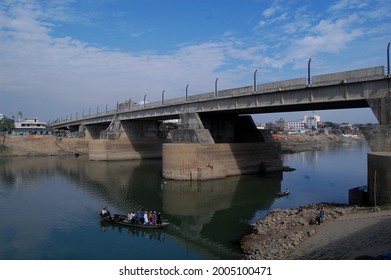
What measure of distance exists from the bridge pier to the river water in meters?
1.47

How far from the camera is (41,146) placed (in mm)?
78812

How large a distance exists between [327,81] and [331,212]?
11898mm

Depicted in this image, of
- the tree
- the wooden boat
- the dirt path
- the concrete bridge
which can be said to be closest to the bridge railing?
the concrete bridge

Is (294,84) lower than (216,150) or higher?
higher

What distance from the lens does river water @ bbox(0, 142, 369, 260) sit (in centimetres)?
1759

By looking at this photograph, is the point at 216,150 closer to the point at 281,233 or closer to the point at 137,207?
the point at 137,207

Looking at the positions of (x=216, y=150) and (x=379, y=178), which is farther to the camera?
(x=216, y=150)

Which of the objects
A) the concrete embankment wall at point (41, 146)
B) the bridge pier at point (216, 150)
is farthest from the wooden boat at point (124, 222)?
the concrete embankment wall at point (41, 146)

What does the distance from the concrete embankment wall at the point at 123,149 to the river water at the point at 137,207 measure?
41.2ft

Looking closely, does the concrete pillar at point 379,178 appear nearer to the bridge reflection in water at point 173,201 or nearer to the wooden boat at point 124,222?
the bridge reflection in water at point 173,201

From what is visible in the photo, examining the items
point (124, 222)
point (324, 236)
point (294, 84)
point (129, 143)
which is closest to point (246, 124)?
point (294, 84)

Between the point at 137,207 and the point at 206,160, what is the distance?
12646 millimetres

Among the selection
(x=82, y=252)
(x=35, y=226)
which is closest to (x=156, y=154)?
(x=35, y=226)

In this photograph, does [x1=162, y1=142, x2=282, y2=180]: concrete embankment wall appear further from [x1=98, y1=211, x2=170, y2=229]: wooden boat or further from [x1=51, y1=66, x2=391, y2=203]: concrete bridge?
[x1=98, y1=211, x2=170, y2=229]: wooden boat
